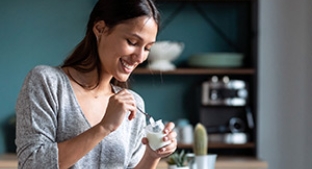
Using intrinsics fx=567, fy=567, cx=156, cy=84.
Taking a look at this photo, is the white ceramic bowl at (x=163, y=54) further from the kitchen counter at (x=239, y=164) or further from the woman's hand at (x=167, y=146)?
the woman's hand at (x=167, y=146)

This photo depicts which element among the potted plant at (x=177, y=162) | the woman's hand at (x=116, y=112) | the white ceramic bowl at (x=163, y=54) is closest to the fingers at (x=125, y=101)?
the woman's hand at (x=116, y=112)

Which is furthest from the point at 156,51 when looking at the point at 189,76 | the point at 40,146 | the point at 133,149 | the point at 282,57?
the point at 40,146

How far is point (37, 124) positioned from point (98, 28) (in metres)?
0.32

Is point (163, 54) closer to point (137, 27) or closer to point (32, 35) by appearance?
point (32, 35)

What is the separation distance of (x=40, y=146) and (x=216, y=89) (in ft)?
6.72

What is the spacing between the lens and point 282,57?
3367 millimetres

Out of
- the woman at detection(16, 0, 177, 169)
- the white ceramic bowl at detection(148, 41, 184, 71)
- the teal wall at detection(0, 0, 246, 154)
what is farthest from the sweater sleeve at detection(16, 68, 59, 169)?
the teal wall at detection(0, 0, 246, 154)

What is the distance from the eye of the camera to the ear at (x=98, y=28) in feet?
4.94

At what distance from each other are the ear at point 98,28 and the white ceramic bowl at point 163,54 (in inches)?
68.8

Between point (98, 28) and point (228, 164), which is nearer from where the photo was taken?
point (98, 28)

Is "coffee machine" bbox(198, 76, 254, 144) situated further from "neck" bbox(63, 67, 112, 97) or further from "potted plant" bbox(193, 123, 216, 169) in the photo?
"neck" bbox(63, 67, 112, 97)

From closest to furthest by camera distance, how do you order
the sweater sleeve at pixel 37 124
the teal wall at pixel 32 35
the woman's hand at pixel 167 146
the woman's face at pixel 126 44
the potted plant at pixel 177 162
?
the sweater sleeve at pixel 37 124 < the woman's face at pixel 126 44 < the woman's hand at pixel 167 146 < the potted plant at pixel 177 162 < the teal wall at pixel 32 35

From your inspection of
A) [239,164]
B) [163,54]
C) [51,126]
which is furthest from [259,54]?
[51,126]

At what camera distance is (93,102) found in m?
1.53
